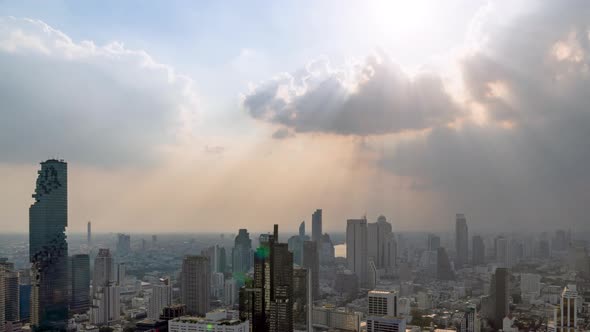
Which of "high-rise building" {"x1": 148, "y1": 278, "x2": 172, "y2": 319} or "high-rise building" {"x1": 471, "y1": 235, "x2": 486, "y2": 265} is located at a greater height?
"high-rise building" {"x1": 471, "y1": 235, "x2": 486, "y2": 265}

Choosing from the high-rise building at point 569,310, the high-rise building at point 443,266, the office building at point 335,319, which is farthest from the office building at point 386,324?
the high-rise building at point 443,266

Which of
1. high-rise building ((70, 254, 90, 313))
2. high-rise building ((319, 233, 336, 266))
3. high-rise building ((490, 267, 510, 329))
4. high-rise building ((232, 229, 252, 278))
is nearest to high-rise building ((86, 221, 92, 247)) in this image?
high-rise building ((70, 254, 90, 313))

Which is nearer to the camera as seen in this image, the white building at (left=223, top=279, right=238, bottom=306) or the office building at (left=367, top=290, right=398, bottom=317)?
the office building at (left=367, top=290, right=398, bottom=317)

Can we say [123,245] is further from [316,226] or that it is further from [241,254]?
[316,226]

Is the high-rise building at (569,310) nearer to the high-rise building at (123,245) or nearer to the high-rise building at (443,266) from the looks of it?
the high-rise building at (443,266)

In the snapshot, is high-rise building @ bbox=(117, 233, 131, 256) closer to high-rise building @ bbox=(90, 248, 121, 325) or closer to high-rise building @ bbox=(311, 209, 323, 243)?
high-rise building @ bbox=(90, 248, 121, 325)

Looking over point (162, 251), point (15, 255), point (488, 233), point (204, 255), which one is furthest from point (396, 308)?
point (162, 251)

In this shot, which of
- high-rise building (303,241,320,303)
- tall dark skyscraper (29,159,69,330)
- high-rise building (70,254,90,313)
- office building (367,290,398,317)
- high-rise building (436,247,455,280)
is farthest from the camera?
high-rise building (303,241,320,303)
